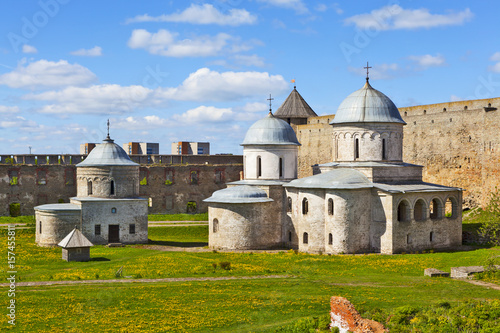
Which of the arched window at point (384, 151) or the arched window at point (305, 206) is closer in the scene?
the arched window at point (305, 206)

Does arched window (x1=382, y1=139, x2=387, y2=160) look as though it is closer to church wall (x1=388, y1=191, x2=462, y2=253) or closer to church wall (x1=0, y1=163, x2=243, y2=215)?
church wall (x1=388, y1=191, x2=462, y2=253)

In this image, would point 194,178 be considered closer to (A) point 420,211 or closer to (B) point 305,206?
(B) point 305,206

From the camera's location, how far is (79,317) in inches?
659

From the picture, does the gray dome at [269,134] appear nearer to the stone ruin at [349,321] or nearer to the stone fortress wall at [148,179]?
the stone fortress wall at [148,179]

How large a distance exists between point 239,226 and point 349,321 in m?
17.0

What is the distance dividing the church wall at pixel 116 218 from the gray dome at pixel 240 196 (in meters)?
4.94

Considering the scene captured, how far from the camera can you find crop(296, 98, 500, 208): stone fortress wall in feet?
121

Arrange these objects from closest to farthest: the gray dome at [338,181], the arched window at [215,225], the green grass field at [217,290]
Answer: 1. the green grass field at [217,290]
2. the gray dome at [338,181]
3. the arched window at [215,225]

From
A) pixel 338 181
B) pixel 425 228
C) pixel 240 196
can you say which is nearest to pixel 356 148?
pixel 338 181

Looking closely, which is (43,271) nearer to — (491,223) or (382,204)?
(382,204)

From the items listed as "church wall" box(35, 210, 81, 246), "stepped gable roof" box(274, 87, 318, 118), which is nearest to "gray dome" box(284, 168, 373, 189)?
"church wall" box(35, 210, 81, 246)

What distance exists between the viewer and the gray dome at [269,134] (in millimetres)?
34844

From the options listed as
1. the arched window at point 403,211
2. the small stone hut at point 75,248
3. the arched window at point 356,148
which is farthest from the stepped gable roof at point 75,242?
the arched window at point 403,211

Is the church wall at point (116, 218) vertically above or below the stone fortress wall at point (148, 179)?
below
